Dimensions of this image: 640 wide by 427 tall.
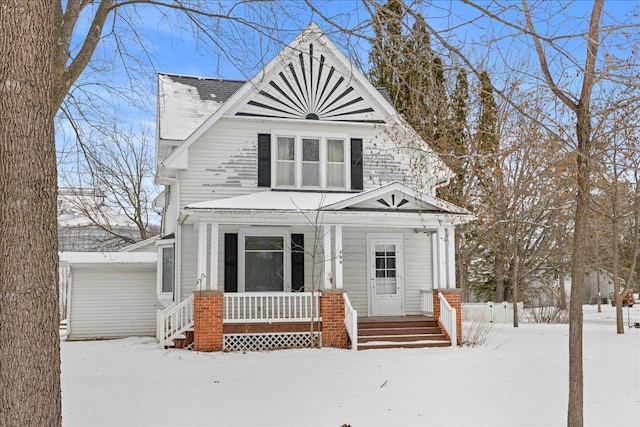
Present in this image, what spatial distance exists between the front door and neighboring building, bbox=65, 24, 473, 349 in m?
0.03

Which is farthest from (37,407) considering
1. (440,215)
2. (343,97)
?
(343,97)

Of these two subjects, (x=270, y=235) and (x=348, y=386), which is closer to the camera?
(x=348, y=386)

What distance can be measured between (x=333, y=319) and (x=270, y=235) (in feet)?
9.00

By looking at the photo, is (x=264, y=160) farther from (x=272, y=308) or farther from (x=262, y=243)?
(x=272, y=308)

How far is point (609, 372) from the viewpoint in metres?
10.3

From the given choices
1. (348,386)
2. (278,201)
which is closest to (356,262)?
(278,201)

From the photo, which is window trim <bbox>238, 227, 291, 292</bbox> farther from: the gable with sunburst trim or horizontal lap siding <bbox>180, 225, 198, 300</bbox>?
the gable with sunburst trim

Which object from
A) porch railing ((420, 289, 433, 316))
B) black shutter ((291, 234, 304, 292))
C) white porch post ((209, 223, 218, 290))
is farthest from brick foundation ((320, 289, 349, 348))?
porch railing ((420, 289, 433, 316))

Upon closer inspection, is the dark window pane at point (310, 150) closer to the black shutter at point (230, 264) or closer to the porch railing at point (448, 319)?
the black shutter at point (230, 264)

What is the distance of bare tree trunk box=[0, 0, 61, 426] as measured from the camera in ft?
13.8

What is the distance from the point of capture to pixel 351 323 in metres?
13.3

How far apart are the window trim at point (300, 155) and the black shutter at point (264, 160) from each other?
0.10m

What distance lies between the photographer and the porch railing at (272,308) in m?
13.5

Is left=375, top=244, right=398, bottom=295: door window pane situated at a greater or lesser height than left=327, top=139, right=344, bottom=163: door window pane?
lesser
